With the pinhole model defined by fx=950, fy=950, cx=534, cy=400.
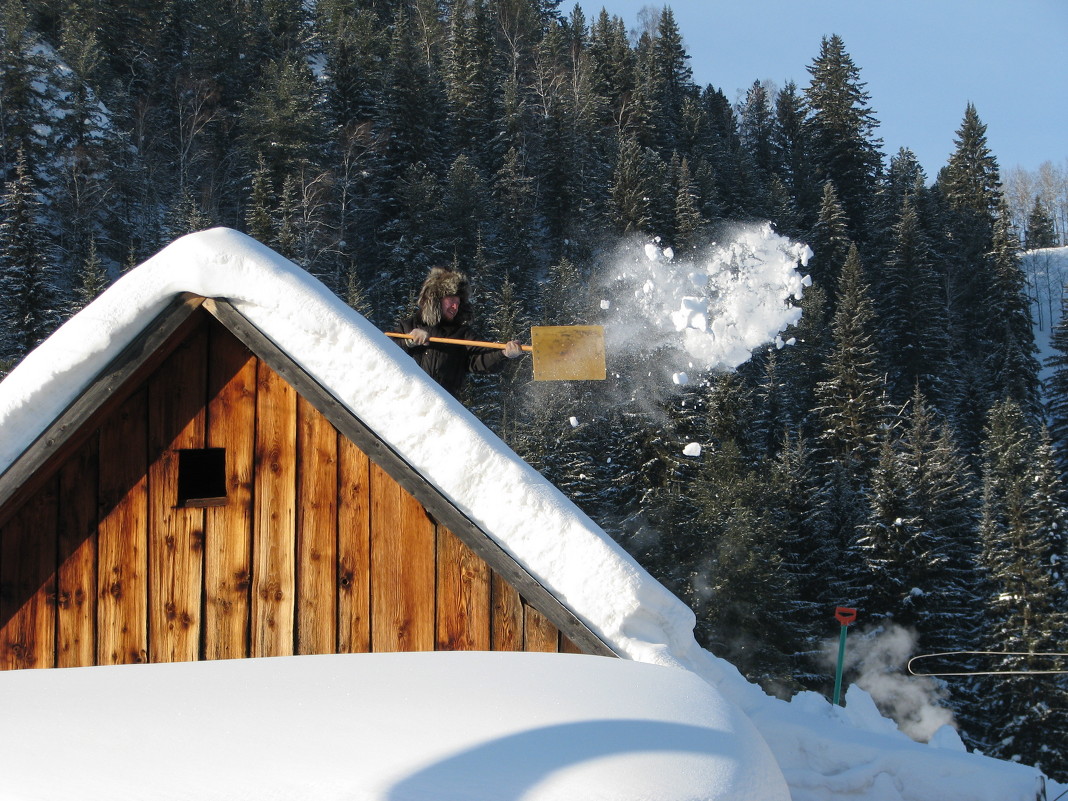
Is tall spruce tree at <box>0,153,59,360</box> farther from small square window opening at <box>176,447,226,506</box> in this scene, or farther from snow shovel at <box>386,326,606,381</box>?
small square window opening at <box>176,447,226,506</box>

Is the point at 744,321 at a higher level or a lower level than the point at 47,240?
lower

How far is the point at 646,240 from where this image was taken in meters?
62.5

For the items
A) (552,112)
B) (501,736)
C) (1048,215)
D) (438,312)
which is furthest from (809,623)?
(1048,215)

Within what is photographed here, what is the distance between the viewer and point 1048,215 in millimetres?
105688

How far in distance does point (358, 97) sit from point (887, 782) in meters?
68.4

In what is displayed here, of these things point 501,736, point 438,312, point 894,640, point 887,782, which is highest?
point 438,312

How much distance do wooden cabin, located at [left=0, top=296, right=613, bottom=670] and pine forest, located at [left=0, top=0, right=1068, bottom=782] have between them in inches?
1114

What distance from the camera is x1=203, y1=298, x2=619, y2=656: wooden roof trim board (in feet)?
9.37

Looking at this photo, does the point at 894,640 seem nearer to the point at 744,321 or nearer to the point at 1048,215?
the point at 744,321

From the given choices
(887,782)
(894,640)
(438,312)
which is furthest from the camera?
(894,640)

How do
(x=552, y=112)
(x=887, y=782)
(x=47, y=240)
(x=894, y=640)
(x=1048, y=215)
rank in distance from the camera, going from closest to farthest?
(x=887, y=782), (x=894, y=640), (x=47, y=240), (x=552, y=112), (x=1048, y=215)

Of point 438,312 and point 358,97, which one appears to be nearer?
point 438,312

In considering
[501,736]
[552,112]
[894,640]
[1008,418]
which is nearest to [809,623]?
[894,640]

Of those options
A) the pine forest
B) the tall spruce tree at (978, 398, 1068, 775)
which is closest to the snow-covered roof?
the pine forest
